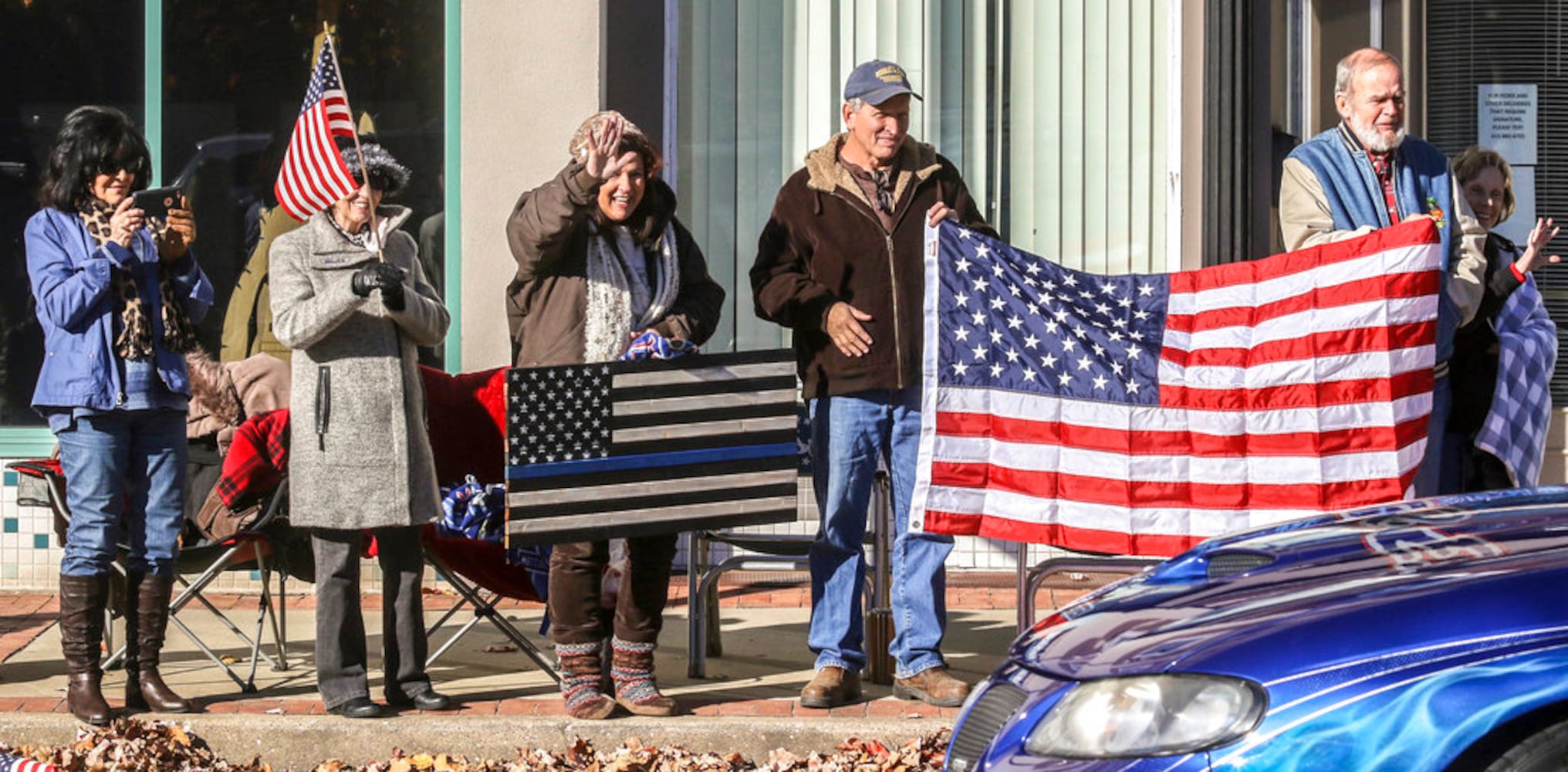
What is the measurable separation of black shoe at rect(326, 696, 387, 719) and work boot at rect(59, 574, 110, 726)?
2.46 feet

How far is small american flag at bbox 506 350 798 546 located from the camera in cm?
664

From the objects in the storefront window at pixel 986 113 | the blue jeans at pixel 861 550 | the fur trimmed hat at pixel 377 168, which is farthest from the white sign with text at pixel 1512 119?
the fur trimmed hat at pixel 377 168

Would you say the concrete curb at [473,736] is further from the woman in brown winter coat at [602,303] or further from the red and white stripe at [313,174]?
the red and white stripe at [313,174]

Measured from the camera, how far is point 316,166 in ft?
21.7

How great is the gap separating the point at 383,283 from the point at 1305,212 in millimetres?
3153

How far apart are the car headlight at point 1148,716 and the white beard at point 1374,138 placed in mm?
3573

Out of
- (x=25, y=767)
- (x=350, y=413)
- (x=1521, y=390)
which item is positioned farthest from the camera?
(x=1521, y=390)

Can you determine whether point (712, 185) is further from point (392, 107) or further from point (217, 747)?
point (217, 747)

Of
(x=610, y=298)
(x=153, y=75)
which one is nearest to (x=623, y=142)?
(x=610, y=298)

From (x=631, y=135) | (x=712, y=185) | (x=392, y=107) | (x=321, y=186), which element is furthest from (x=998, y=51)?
(x=321, y=186)

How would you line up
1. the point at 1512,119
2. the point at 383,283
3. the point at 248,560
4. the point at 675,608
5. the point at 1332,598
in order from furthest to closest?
the point at 1512,119
the point at 675,608
the point at 248,560
the point at 383,283
the point at 1332,598

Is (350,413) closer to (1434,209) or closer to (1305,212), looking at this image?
(1305,212)

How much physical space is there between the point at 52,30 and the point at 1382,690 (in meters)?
7.91

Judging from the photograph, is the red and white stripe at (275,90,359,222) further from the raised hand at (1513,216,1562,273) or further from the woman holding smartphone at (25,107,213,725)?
the raised hand at (1513,216,1562,273)
